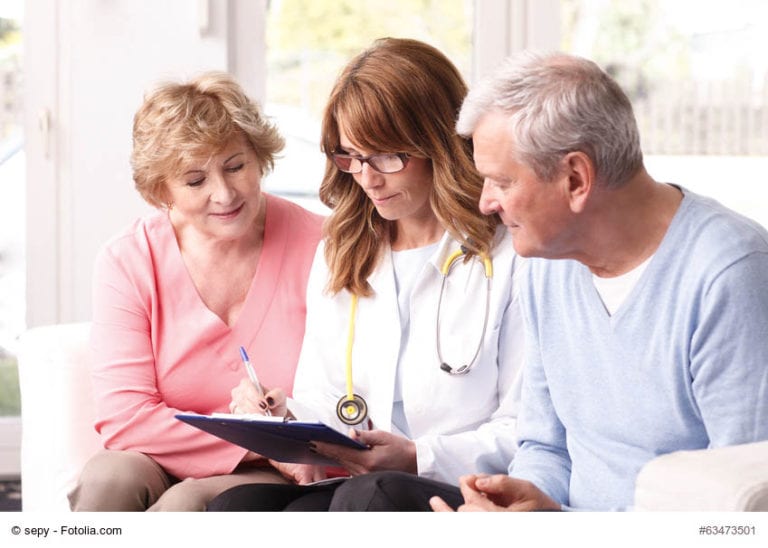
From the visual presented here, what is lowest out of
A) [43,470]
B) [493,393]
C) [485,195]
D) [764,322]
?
[43,470]

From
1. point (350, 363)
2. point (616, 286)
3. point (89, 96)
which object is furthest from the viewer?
point (89, 96)

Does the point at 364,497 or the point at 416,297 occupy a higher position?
the point at 416,297

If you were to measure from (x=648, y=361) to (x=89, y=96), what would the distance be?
2399 mm

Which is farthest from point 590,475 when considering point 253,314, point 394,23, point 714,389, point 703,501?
point 394,23

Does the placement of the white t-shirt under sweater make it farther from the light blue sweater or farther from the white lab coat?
the white lab coat

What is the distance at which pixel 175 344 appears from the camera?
2.34 m

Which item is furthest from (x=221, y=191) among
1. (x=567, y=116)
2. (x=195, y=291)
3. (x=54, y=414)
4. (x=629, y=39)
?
(x=629, y=39)

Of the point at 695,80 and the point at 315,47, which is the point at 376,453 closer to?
the point at 315,47

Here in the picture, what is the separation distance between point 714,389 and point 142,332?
48.4 inches

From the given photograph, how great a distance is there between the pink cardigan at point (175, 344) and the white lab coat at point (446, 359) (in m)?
0.15

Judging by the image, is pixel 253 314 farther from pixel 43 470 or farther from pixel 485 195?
pixel 485 195

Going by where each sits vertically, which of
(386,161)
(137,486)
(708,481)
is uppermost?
(386,161)

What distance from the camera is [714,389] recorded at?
5.17ft

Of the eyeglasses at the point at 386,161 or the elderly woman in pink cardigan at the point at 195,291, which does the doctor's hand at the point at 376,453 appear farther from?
the eyeglasses at the point at 386,161
